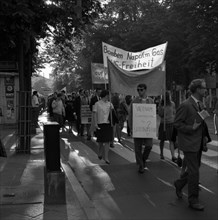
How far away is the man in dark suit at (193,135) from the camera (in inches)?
230

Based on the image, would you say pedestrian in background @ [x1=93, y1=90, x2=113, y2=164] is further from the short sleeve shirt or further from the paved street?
the paved street

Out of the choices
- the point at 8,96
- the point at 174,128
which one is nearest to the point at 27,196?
the point at 174,128

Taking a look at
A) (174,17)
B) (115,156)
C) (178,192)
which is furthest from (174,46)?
(178,192)

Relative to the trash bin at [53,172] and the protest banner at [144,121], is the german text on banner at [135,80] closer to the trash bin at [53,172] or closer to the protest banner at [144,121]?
the protest banner at [144,121]

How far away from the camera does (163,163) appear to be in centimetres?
955

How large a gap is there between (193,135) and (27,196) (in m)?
2.69

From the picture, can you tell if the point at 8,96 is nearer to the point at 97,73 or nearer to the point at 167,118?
the point at 97,73

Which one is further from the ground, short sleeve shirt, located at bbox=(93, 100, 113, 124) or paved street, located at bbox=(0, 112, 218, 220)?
short sleeve shirt, located at bbox=(93, 100, 113, 124)

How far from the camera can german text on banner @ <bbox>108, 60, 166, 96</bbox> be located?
30.0ft

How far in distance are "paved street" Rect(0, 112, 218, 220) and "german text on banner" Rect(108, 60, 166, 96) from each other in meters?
1.67

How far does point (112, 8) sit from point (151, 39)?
793cm

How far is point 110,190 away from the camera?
7152mm

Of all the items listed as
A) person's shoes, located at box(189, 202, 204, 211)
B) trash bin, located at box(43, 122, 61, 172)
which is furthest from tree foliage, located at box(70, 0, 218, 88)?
person's shoes, located at box(189, 202, 204, 211)

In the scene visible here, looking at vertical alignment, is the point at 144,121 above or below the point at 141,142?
above
